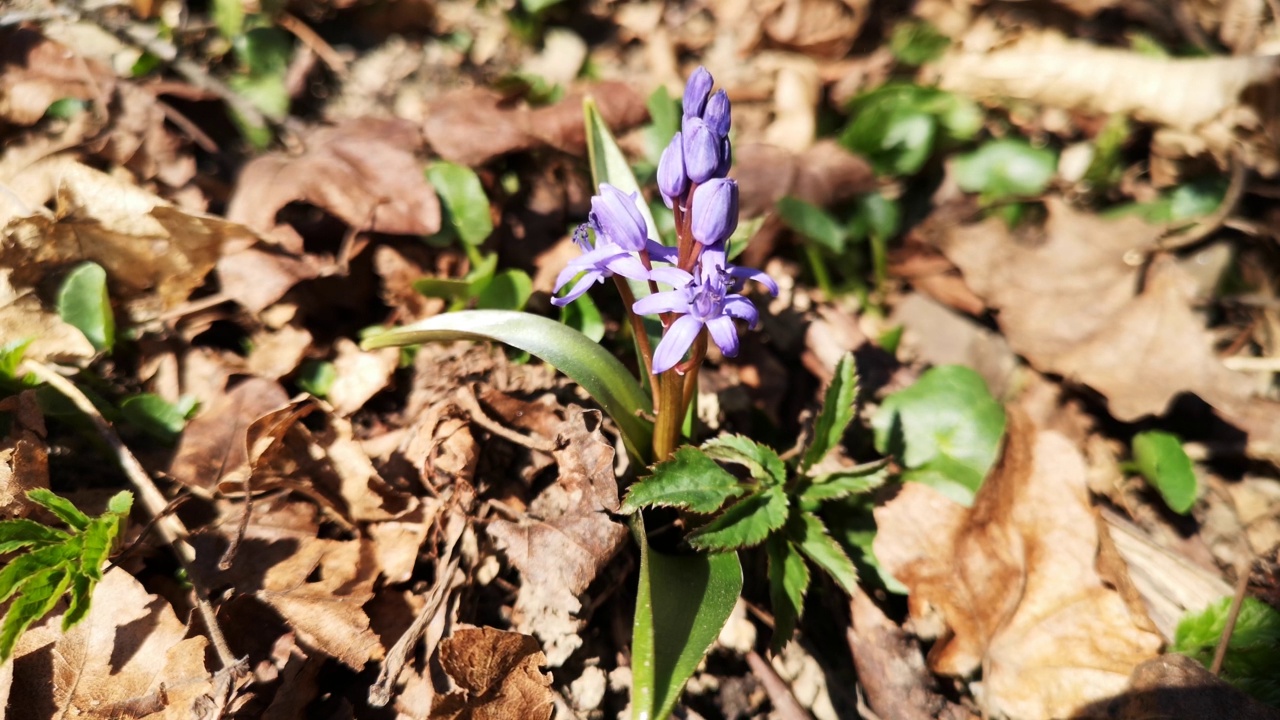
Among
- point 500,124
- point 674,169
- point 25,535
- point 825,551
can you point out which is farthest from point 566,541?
point 500,124

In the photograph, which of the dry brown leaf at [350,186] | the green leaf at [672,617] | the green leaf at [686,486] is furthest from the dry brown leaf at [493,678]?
Result: the dry brown leaf at [350,186]

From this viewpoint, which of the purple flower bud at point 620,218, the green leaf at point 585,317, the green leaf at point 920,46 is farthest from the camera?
the green leaf at point 920,46

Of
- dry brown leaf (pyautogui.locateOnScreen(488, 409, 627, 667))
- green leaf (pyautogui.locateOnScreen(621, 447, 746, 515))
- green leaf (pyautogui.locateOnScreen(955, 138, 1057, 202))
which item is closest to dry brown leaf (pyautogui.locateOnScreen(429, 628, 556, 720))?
dry brown leaf (pyautogui.locateOnScreen(488, 409, 627, 667))

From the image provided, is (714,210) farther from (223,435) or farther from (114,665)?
(114,665)

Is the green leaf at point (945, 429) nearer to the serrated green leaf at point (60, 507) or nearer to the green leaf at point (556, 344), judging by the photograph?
the green leaf at point (556, 344)

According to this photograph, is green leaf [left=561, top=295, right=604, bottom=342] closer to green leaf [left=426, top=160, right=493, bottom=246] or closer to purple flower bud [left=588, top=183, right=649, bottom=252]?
green leaf [left=426, top=160, right=493, bottom=246]

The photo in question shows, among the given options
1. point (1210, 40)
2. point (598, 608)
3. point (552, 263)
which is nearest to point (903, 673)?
point (598, 608)
